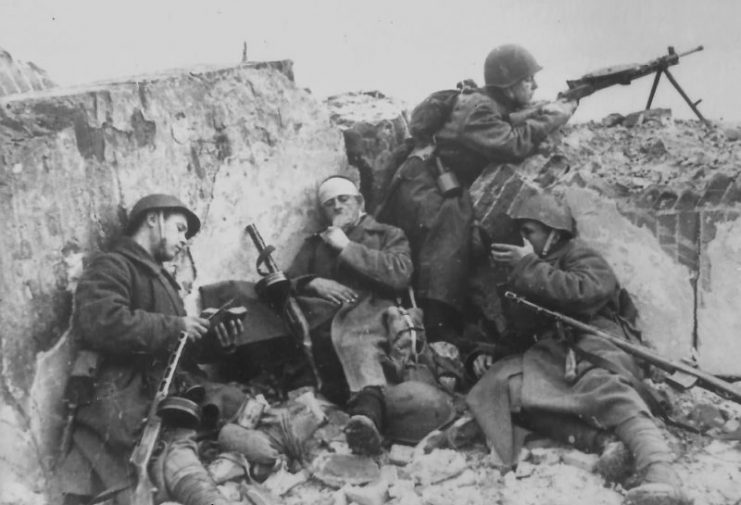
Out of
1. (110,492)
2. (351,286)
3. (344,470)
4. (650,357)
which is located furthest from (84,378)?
(650,357)

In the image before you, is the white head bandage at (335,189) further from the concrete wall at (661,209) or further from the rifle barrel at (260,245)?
the concrete wall at (661,209)

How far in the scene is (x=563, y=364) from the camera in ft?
16.6

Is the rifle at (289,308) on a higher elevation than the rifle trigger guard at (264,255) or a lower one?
lower

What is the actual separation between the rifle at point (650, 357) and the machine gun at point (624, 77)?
2.64 meters

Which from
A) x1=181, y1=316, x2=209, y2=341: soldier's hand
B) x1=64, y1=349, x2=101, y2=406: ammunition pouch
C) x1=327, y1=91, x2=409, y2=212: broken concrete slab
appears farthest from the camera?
x1=327, y1=91, x2=409, y2=212: broken concrete slab

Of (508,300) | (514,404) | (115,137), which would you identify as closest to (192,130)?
(115,137)

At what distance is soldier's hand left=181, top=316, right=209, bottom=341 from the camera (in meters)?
4.83

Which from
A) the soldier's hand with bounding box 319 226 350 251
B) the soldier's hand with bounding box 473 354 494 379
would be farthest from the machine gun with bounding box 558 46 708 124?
the soldier's hand with bounding box 473 354 494 379

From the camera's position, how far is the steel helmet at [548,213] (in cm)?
539

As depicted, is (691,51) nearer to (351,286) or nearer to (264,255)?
(351,286)

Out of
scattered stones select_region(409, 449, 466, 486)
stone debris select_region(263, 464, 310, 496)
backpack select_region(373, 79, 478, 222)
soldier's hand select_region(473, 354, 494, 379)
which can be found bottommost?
stone debris select_region(263, 464, 310, 496)

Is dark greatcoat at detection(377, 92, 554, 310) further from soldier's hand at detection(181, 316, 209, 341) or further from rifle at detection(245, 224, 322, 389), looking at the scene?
soldier's hand at detection(181, 316, 209, 341)

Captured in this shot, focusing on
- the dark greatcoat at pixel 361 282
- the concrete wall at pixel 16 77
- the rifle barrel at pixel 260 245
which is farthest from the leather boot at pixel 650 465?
the concrete wall at pixel 16 77

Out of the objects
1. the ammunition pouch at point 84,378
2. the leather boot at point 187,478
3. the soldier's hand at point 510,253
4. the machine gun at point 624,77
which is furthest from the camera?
the machine gun at point 624,77
